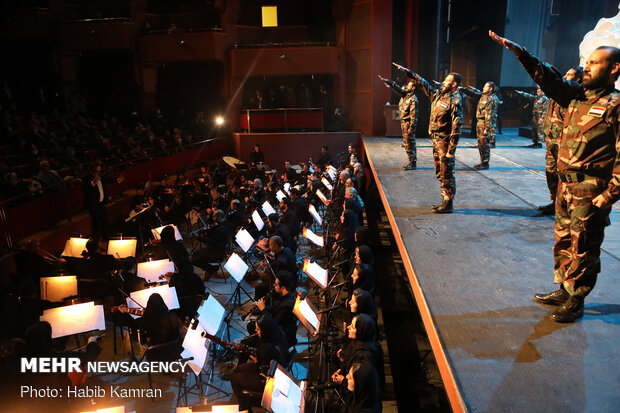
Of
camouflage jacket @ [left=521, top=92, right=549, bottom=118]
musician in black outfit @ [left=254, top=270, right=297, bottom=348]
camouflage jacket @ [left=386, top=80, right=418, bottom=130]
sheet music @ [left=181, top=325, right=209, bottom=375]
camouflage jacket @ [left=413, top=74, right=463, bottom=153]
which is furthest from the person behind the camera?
camouflage jacket @ [left=521, top=92, right=549, bottom=118]

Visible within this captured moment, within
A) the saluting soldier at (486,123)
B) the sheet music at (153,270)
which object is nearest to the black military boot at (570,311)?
the sheet music at (153,270)

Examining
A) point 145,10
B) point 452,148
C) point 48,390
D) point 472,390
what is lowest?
point 48,390

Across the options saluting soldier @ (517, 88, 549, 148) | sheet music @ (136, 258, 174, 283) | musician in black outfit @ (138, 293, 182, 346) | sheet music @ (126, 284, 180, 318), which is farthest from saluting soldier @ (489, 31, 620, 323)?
saluting soldier @ (517, 88, 549, 148)

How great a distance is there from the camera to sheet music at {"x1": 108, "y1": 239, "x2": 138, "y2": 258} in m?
8.01

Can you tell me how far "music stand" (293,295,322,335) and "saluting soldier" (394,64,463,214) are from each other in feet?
8.62

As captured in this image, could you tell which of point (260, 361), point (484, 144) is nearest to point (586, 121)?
point (260, 361)

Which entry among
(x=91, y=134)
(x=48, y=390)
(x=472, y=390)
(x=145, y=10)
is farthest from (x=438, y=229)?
(x=145, y=10)

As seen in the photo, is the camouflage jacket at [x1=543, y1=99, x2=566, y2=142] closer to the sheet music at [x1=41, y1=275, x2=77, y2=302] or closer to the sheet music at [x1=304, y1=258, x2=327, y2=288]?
the sheet music at [x1=304, y1=258, x2=327, y2=288]

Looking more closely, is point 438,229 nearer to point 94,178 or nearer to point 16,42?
point 94,178

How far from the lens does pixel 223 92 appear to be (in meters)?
22.3

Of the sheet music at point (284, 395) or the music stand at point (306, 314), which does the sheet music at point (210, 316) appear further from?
the sheet music at point (284, 395)

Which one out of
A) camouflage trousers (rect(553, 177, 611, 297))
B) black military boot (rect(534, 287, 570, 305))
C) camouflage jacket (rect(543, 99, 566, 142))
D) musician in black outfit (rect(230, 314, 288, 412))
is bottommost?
musician in black outfit (rect(230, 314, 288, 412))

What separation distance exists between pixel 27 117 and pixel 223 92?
29.0 feet

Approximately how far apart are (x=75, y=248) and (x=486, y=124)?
9213 millimetres
